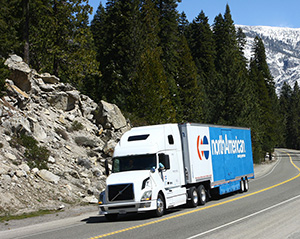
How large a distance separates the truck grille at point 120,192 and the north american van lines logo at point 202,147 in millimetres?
5244

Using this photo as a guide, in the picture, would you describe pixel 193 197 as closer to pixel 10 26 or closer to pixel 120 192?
pixel 120 192

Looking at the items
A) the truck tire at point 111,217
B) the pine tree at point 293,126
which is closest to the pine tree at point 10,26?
the truck tire at point 111,217

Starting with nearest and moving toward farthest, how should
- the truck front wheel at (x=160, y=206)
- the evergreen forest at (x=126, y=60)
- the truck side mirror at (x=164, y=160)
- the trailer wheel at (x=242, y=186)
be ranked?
the truck front wheel at (x=160, y=206)
the truck side mirror at (x=164, y=160)
the trailer wheel at (x=242, y=186)
the evergreen forest at (x=126, y=60)

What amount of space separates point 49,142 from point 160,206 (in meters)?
12.2

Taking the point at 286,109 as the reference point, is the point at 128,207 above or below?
below

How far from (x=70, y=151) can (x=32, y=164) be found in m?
4.87

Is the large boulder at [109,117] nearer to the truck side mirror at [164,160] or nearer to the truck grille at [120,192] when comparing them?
the truck side mirror at [164,160]

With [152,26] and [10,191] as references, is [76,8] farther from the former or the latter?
[10,191]

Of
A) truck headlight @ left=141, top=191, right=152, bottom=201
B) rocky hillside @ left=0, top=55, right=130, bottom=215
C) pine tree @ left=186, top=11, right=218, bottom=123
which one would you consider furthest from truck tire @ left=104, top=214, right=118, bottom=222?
pine tree @ left=186, top=11, right=218, bottom=123

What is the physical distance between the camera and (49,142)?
26.2 metres

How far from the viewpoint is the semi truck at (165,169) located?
51.2 feet

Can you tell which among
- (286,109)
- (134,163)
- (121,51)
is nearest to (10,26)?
(121,51)

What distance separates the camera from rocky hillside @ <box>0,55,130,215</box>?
20.6m

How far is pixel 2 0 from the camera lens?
3488cm
